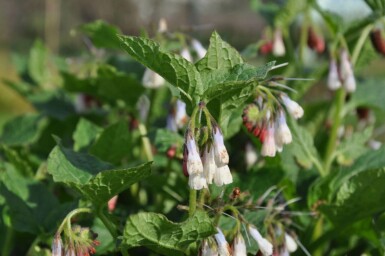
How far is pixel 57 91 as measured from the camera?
10.7ft

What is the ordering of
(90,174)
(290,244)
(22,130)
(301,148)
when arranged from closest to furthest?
1. (90,174)
2. (290,244)
3. (301,148)
4. (22,130)

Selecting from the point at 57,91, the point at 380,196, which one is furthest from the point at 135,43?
the point at 57,91

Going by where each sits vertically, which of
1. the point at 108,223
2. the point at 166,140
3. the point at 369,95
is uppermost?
the point at 369,95

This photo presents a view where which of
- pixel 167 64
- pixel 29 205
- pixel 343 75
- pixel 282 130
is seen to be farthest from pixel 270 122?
pixel 29 205

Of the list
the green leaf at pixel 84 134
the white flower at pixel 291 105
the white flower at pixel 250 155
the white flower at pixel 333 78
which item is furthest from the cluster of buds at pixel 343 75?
the green leaf at pixel 84 134

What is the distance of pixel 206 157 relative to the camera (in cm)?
156

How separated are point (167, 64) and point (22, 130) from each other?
134cm

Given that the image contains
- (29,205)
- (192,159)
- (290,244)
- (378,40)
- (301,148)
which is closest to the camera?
(192,159)

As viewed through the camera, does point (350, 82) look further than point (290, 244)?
Yes

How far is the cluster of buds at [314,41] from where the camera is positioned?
290 cm

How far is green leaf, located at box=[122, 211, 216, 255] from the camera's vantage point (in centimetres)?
153

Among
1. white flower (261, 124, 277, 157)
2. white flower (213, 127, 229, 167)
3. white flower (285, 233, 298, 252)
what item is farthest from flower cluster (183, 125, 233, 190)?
white flower (285, 233, 298, 252)

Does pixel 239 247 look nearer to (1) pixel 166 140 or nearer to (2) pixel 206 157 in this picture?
(2) pixel 206 157

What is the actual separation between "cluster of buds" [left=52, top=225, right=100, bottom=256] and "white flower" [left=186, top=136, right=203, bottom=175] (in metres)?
0.28
